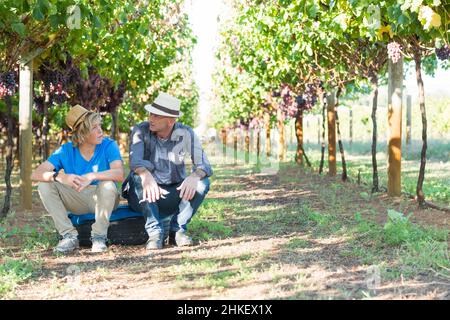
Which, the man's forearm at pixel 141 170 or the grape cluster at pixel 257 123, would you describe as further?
the grape cluster at pixel 257 123

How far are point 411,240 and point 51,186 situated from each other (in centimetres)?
371

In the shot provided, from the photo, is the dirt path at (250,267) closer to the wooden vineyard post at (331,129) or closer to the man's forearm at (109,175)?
the man's forearm at (109,175)

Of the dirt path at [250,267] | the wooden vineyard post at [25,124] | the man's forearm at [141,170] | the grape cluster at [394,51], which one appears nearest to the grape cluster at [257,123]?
the wooden vineyard post at [25,124]

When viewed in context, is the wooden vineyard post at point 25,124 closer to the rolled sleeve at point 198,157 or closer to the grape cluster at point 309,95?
the rolled sleeve at point 198,157

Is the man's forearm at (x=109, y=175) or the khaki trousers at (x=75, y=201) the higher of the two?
the man's forearm at (x=109, y=175)

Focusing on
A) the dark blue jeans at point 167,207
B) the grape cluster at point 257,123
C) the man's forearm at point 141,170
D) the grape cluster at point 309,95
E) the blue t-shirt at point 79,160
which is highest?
the grape cluster at point 309,95

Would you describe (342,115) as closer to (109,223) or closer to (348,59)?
(348,59)

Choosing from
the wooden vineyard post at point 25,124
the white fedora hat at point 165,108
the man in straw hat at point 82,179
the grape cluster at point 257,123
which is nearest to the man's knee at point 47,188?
the man in straw hat at point 82,179

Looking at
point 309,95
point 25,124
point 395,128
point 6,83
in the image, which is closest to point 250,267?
point 6,83

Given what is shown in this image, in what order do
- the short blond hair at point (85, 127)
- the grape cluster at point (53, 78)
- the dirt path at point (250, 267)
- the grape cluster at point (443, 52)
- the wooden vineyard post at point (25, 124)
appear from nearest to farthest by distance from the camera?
the dirt path at point (250, 267) < the short blond hair at point (85, 127) < the grape cluster at point (443, 52) < the wooden vineyard post at point (25, 124) < the grape cluster at point (53, 78)

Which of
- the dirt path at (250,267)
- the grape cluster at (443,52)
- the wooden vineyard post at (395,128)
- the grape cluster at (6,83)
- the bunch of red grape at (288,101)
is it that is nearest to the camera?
the dirt path at (250,267)

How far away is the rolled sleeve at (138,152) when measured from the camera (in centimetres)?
664

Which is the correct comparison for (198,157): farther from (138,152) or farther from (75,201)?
(75,201)

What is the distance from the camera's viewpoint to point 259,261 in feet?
18.9
